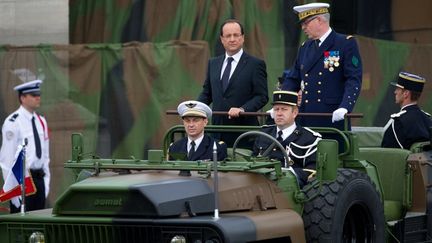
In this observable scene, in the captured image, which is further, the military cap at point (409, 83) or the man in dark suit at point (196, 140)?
the military cap at point (409, 83)

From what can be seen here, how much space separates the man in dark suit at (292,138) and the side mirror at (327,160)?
343mm

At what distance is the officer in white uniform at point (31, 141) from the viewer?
14703 millimetres

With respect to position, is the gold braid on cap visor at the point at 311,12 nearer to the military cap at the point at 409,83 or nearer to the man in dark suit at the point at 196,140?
the man in dark suit at the point at 196,140

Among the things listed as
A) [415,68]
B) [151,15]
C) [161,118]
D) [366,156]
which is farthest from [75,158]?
[415,68]

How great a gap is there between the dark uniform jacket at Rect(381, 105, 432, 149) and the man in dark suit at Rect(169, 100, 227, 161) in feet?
8.05

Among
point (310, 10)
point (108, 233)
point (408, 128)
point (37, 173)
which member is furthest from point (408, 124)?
point (37, 173)

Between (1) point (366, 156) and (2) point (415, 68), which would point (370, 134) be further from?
(2) point (415, 68)

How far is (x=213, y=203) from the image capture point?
9.14 metres

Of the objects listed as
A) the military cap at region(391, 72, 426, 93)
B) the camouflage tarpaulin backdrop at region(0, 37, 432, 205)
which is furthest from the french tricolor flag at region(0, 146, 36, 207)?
the camouflage tarpaulin backdrop at region(0, 37, 432, 205)

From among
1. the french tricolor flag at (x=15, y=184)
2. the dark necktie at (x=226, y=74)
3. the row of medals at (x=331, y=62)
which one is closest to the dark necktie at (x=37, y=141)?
the french tricolor flag at (x=15, y=184)

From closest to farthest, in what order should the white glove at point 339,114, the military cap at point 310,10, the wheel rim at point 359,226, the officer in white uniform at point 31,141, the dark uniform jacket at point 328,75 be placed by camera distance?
the wheel rim at point 359,226
the white glove at point 339,114
the military cap at point 310,10
the dark uniform jacket at point 328,75
the officer in white uniform at point 31,141

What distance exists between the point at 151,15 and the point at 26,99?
4.13 metres

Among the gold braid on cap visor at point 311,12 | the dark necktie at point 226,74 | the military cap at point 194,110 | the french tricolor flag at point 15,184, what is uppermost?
the gold braid on cap visor at point 311,12

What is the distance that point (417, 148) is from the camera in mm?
12141
